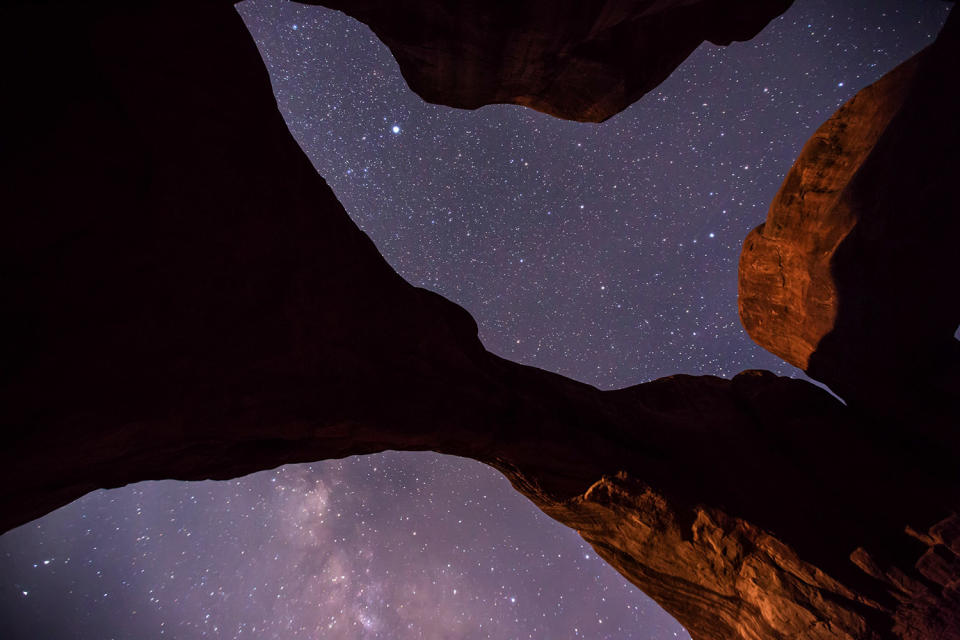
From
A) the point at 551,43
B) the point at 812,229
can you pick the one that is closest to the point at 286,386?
the point at 551,43

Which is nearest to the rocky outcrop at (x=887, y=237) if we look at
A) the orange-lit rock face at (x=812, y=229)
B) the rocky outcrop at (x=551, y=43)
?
the orange-lit rock face at (x=812, y=229)

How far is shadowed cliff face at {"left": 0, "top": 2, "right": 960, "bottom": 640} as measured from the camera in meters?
2.91

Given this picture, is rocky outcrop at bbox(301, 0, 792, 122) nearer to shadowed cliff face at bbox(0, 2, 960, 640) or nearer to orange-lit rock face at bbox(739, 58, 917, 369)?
orange-lit rock face at bbox(739, 58, 917, 369)

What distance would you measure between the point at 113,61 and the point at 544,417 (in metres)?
5.99

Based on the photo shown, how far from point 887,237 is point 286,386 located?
10.3 m

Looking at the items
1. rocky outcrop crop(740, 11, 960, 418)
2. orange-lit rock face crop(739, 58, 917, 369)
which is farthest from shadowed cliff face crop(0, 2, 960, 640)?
orange-lit rock face crop(739, 58, 917, 369)

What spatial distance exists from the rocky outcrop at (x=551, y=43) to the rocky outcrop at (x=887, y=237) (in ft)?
8.86

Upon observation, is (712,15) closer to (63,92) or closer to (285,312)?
(285,312)

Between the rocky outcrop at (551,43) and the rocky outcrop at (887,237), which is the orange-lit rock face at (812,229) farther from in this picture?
the rocky outcrop at (551,43)

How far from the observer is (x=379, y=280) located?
15.9ft

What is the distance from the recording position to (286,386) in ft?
13.2

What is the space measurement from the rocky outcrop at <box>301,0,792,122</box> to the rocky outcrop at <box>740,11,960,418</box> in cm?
270

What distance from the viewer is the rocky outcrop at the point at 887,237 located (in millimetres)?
6570

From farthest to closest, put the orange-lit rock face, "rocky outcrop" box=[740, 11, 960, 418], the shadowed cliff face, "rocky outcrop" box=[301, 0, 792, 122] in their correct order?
the orange-lit rock face, "rocky outcrop" box=[740, 11, 960, 418], "rocky outcrop" box=[301, 0, 792, 122], the shadowed cliff face
